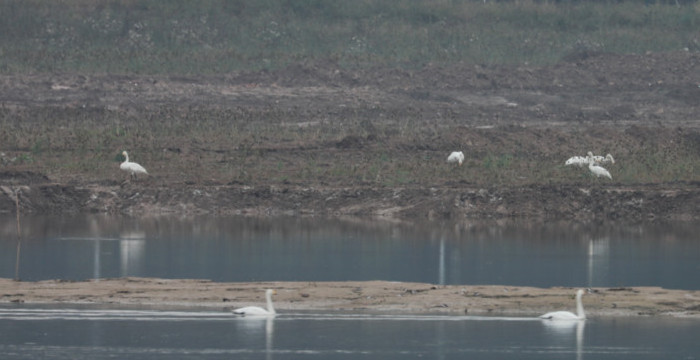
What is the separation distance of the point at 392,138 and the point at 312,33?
72.0ft

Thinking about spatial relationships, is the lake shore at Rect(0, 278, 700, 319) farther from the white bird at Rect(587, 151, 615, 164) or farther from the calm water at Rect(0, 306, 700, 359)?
the white bird at Rect(587, 151, 615, 164)

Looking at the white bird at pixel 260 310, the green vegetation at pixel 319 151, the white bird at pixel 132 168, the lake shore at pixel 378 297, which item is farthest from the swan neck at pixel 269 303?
the green vegetation at pixel 319 151

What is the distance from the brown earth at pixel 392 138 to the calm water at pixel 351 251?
1554 millimetres

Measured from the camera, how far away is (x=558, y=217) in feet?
133

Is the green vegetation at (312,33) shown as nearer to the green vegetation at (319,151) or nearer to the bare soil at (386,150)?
the bare soil at (386,150)

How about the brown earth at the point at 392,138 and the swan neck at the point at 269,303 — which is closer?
the swan neck at the point at 269,303

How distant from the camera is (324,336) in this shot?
23.4m

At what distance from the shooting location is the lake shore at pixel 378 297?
84.0 feet

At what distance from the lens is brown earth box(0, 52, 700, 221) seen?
1631 inches

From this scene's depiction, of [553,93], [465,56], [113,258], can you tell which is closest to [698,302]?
[113,258]

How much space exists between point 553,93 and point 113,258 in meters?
33.5

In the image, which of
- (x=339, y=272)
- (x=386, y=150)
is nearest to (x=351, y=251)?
(x=339, y=272)

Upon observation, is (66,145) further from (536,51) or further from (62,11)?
(536,51)

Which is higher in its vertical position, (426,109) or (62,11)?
(62,11)
